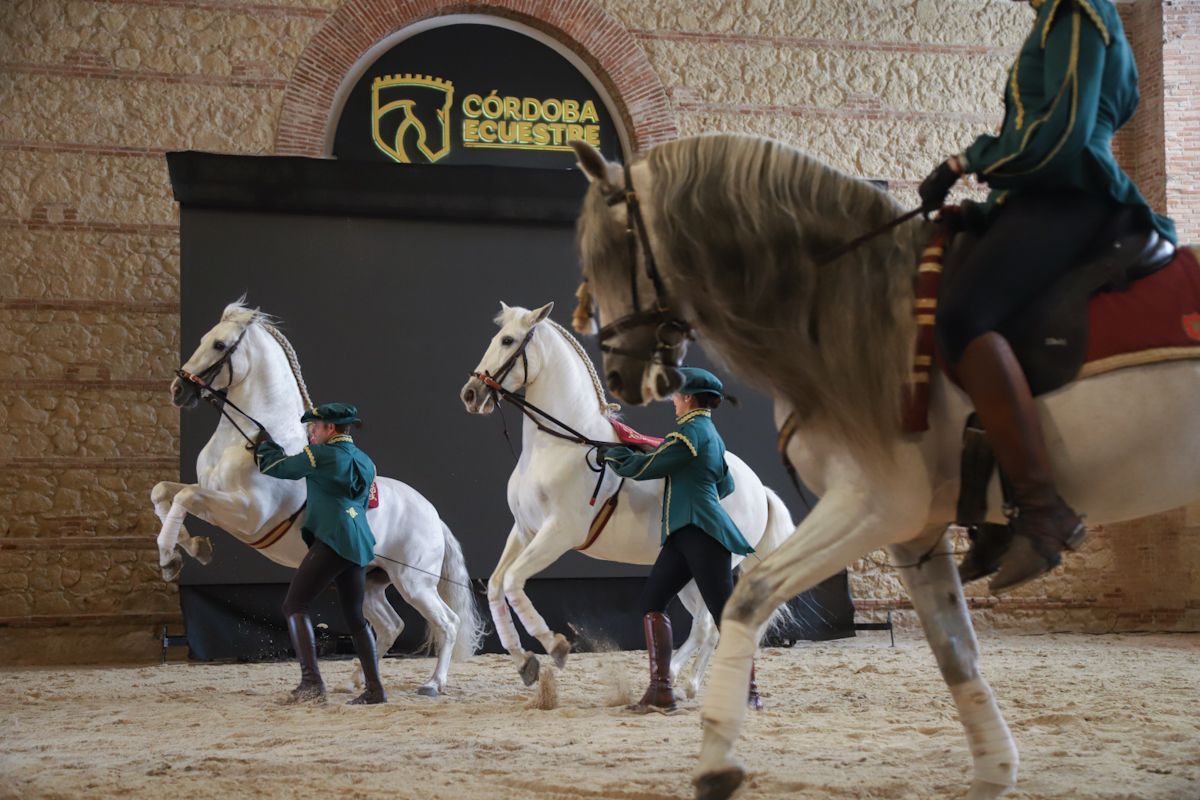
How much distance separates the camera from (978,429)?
294cm

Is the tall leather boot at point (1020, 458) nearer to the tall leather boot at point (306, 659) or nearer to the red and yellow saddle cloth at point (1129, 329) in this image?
the red and yellow saddle cloth at point (1129, 329)

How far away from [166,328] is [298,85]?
107 inches

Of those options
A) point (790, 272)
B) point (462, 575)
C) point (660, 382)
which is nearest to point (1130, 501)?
point (790, 272)

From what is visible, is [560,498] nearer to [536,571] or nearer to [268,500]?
[536,571]

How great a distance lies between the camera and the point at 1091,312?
2.92 meters

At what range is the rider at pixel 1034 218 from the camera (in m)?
2.82

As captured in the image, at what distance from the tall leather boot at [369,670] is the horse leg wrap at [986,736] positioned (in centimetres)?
392

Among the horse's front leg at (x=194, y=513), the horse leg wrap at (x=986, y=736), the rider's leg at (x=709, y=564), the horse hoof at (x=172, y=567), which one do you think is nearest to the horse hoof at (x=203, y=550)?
the horse's front leg at (x=194, y=513)

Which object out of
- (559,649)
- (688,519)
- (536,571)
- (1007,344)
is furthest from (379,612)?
(1007,344)

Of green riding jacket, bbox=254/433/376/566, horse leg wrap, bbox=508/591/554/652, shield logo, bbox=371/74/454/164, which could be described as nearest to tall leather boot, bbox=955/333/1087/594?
horse leg wrap, bbox=508/591/554/652

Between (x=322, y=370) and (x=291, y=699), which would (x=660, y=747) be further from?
(x=322, y=370)

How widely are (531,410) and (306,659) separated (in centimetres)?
197

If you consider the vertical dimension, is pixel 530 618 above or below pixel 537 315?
below

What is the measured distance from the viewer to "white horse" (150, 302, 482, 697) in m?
7.18
